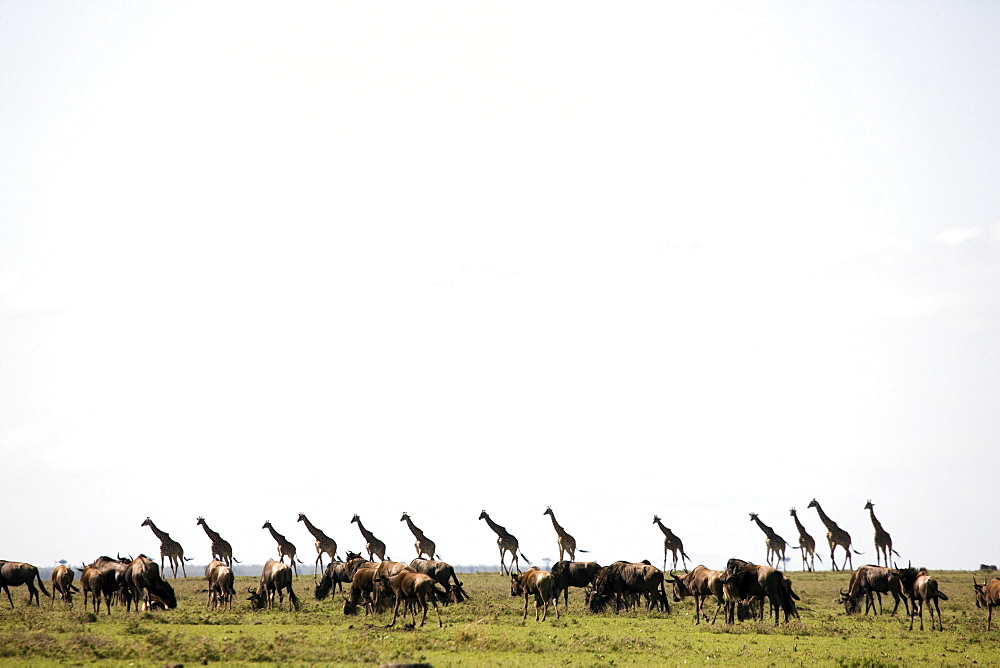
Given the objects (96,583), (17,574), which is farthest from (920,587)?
(17,574)

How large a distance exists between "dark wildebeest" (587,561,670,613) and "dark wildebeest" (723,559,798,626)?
4.34 m

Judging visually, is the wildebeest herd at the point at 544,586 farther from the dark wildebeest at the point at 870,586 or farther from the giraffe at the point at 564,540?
the giraffe at the point at 564,540

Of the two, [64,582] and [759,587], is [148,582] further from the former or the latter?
[759,587]

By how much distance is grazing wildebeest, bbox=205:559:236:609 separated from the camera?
39.2 meters

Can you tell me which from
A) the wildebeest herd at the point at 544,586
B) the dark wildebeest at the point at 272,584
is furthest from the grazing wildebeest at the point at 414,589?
the dark wildebeest at the point at 272,584

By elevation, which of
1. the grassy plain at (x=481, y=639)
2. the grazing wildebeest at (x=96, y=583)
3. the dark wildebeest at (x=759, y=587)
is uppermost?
the grazing wildebeest at (x=96, y=583)

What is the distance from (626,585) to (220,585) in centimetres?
1570

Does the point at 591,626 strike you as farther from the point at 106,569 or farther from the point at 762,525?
the point at 762,525

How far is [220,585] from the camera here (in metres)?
39.5

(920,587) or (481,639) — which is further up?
(920,587)

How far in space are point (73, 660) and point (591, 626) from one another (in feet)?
54.7

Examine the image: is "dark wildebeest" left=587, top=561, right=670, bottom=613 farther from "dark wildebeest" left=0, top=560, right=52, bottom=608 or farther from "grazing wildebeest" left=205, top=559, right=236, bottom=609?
"dark wildebeest" left=0, top=560, right=52, bottom=608

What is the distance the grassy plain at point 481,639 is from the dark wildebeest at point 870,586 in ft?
2.44

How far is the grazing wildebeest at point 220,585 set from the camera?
3916 cm
